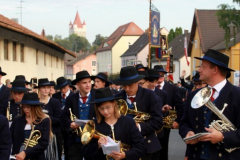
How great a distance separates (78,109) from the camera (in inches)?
354

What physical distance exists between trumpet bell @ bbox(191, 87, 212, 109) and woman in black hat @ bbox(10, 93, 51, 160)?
2758mm

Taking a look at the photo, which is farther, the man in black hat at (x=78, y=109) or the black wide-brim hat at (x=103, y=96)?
the man in black hat at (x=78, y=109)

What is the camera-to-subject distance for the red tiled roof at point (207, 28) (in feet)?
205

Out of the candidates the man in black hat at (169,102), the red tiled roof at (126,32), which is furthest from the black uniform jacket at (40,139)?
the red tiled roof at (126,32)

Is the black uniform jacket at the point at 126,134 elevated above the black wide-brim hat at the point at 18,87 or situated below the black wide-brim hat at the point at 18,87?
below

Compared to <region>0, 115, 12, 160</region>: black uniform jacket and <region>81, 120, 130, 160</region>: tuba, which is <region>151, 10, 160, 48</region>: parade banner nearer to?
<region>81, 120, 130, 160</region>: tuba

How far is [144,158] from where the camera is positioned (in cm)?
756

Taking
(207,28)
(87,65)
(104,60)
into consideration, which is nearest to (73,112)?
(207,28)

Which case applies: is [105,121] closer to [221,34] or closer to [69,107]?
[69,107]

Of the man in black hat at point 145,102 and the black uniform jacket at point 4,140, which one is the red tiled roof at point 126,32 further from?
the black uniform jacket at point 4,140

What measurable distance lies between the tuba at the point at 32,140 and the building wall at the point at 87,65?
118 meters

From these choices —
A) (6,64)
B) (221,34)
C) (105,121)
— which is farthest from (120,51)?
(105,121)

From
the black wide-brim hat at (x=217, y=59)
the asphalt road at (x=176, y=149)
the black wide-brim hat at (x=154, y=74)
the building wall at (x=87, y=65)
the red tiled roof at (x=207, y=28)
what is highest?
the red tiled roof at (x=207, y=28)

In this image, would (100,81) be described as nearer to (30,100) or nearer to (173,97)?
(173,97)
